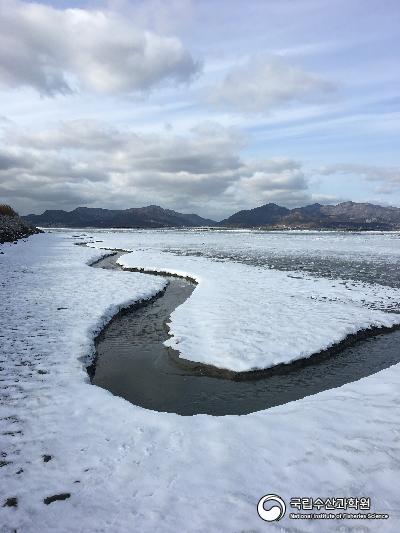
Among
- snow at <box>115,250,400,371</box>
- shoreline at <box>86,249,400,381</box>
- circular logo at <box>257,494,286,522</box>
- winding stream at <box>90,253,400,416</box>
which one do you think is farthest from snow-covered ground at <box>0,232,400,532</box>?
snow at <box>115,250,400,371</box>

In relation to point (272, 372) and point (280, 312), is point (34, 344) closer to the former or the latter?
point (272, 372)

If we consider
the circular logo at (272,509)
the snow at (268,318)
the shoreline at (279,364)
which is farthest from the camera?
the snow at (268,318)

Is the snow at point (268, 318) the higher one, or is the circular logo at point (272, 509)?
the snow at point (268, 318)

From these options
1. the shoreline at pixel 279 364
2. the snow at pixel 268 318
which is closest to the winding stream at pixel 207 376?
the shoreline at pixel 279 364

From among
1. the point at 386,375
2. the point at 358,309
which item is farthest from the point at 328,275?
the point at 386,375

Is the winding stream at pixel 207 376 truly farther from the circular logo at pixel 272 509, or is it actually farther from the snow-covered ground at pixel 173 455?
the circular logo at pixel 272 509

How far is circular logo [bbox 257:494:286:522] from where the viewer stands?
16.7ft

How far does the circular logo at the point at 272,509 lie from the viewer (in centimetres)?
509

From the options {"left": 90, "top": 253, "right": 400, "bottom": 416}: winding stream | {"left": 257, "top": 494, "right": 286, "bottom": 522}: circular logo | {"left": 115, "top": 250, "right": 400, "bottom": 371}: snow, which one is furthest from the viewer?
{"left": 115, "top": 250, "right": 400, "bottom": 371}: snow

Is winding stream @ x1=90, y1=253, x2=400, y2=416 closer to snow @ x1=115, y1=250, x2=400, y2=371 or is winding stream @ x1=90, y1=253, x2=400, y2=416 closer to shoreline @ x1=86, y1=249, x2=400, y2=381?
shoreline @ x1=86, y1=249, x2=400, y2=381

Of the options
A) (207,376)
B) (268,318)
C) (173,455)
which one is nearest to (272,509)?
(173,455)

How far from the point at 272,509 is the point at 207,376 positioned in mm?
5471

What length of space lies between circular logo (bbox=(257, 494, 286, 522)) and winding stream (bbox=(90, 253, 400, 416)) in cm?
320

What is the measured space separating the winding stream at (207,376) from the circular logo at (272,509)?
3196mm
